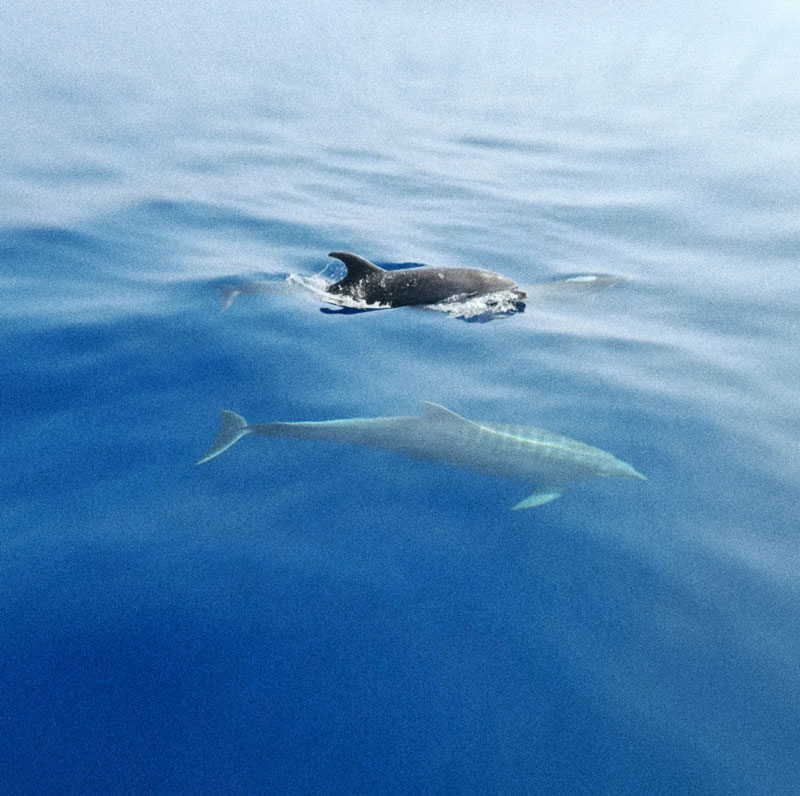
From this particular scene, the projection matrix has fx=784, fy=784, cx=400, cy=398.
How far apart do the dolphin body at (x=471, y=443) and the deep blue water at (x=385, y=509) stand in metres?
0.15

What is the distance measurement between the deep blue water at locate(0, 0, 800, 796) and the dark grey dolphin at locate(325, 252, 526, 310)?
1.50ft

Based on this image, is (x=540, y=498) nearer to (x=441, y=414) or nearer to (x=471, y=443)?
(x=471, y=443)

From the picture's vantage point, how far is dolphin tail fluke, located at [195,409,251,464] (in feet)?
22.7

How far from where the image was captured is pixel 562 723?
460cm

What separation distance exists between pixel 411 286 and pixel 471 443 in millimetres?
4447

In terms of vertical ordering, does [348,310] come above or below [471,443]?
above

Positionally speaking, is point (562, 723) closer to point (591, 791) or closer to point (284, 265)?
point (591, 791)

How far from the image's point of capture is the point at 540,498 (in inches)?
255

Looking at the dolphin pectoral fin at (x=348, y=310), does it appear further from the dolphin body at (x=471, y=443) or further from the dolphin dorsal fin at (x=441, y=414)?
the dolphin dorsal fin at (x=441, y=414)

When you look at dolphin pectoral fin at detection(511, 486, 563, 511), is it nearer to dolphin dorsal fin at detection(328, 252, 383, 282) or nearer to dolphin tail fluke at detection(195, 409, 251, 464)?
dolphin tail fluke at detection(195, 409, 251, 464)

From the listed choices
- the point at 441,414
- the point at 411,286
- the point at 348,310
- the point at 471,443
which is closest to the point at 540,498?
the point at 471,443

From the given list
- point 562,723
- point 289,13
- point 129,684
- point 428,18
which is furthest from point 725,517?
point 428,18

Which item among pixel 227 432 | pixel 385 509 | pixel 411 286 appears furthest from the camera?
pixel 411 286

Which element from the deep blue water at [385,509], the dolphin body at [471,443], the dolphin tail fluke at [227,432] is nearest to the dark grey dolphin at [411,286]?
the deep blue water at [385,509]
